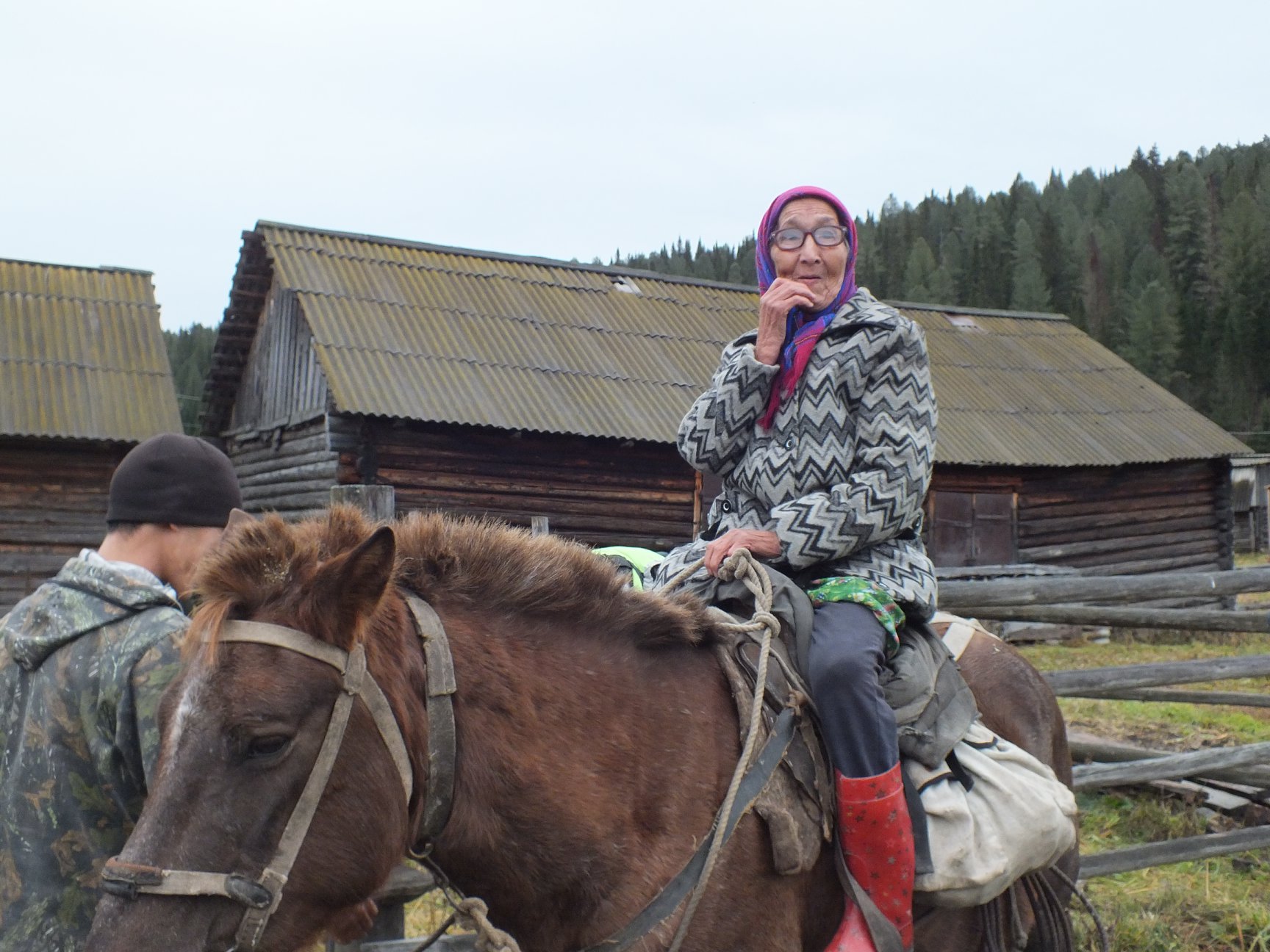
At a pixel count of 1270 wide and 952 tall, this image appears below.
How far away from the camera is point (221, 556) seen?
1674mm

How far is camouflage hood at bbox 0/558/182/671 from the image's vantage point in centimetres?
216

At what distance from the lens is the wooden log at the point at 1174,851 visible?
438 cm

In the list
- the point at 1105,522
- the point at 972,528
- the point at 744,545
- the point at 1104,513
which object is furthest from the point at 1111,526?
the point at 744,545

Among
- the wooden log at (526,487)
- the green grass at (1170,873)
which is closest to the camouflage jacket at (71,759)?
the green grass at (1170,873)

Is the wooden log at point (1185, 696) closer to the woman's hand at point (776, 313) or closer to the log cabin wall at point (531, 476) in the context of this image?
the woman's hand at point (776, 313)

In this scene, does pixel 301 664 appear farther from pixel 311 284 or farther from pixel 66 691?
pixel 311 284

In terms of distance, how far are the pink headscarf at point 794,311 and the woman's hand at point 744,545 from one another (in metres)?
0.33

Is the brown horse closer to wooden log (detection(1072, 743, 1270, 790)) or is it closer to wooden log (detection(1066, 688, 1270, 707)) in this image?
wooden log (detection(1072, 743, 1270, 790))

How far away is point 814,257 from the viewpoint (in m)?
2.66

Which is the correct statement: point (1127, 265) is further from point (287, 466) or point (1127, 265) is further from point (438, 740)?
point (438, 740)

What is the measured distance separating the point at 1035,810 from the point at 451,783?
1.43 m

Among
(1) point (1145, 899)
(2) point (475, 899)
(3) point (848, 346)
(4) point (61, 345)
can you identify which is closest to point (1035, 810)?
(3) point (848, 346)

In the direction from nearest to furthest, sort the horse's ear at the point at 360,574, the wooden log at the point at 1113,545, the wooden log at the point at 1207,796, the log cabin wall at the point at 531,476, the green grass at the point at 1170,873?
the horse's ear at the point at 360,574, the green grass at the point at 1170,873, the wooden log at the point at 1207,796, the log cabin wall at the point at 531,476, the wooden log at the point at 1113,545

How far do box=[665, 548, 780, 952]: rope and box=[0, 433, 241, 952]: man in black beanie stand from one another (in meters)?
1.07
